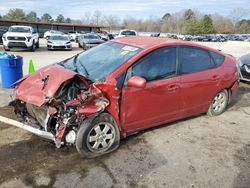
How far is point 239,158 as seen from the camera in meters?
4.47

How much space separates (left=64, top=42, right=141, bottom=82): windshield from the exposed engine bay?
29 centimetres

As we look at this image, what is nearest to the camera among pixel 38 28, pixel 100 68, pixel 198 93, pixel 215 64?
pixel 100 68

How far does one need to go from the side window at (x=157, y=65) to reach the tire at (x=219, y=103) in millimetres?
1637

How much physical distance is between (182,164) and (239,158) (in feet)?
3.10

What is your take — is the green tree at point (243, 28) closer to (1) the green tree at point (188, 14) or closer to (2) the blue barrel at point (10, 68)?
(1) the green tree at point (188, 14)

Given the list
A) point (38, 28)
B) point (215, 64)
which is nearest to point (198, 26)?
point (38, 28)

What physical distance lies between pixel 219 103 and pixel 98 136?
3.14 m

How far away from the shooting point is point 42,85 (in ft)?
14.0

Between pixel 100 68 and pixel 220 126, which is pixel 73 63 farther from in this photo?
pixel 220 126

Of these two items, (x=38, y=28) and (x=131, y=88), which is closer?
(x=131, y=88)

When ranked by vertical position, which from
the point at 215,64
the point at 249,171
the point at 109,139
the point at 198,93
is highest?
the point at 215,64

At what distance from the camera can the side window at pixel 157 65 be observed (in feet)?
14.9

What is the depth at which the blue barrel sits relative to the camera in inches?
303

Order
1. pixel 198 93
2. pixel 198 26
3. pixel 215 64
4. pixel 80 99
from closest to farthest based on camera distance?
1. pixel 80 99
2. pixel 198 93
3. pixel 215 64
4. pixel 198 26
